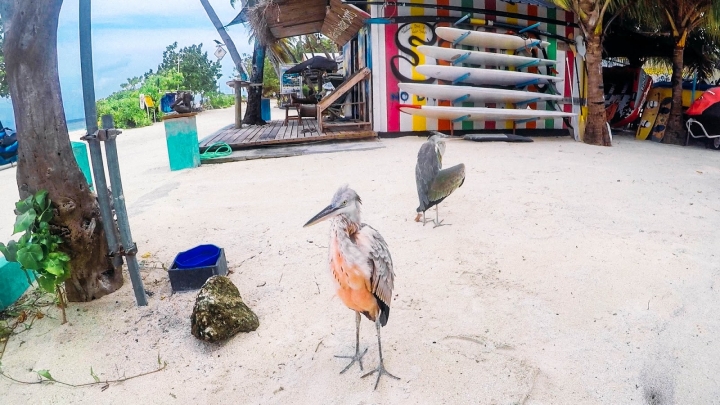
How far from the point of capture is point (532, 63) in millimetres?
8734

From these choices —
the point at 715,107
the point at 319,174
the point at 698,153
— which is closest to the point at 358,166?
the point at 319,174

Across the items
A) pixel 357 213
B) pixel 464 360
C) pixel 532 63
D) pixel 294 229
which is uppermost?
pixel 532 63

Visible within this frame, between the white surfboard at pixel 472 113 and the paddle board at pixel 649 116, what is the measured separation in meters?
2.75

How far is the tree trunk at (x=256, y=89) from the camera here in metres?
11.5

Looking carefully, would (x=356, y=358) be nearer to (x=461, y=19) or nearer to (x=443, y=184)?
(x=443, y=184)

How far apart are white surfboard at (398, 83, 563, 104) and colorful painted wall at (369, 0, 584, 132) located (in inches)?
15.1

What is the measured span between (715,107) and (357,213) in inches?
372

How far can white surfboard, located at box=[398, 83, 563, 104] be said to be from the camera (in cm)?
798

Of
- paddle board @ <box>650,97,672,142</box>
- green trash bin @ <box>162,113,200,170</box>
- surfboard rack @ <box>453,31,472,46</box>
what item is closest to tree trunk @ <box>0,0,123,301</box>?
green trash bin @ <box>162,113,200,170</box>

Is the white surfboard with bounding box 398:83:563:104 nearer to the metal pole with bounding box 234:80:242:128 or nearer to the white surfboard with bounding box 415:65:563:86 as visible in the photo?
the white surfboard with bounding box 415:65:563:86

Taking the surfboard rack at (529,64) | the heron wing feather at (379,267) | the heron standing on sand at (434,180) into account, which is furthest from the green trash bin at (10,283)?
the surfboard rack at (529,64)

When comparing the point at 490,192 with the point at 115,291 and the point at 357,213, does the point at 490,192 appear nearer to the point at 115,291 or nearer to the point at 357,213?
the point at 357,213

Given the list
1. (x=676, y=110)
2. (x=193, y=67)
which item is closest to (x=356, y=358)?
(x=676, y=110)

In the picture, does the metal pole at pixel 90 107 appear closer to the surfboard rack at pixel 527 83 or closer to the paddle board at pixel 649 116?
the surfboard rack at pixel 527 83
